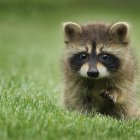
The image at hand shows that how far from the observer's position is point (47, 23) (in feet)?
91.0

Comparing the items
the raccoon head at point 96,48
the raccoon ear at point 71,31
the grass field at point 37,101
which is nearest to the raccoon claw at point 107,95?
the raccoon head at point 96,48

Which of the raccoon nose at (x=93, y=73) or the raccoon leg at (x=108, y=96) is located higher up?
the raccoon nose at (x=93, y=73)

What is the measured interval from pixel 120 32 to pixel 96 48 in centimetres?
50

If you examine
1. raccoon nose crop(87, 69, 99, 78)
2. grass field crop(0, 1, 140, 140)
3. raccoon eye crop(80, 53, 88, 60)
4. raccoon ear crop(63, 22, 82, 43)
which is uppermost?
raccoon ear crop(63, 22, 82, 43)

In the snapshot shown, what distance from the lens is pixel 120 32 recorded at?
809 cm

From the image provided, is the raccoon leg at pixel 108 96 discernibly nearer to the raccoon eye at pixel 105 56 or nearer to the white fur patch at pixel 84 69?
the white fur patch at pixel 84 69

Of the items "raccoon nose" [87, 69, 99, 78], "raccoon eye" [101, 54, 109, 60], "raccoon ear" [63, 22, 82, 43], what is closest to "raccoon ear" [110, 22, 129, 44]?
"raccoon eye" [101, 54, 109, 60]

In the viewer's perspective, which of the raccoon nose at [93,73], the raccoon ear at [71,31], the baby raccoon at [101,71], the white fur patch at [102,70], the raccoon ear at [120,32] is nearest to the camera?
the raccoon nose at [93,73]

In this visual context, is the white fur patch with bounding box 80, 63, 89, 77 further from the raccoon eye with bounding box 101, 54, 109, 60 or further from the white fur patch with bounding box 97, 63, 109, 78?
the raccoon eye with bounding box 101, 54, 109, 60

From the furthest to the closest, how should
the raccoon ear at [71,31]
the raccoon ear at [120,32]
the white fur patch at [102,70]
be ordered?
→ the raccoon ear at [71,31]
the raccoon ear at [120,32]
the white fur patch at [102,70]

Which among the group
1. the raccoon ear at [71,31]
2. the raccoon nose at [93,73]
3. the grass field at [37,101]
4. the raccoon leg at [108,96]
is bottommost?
the grass field at [37,101]

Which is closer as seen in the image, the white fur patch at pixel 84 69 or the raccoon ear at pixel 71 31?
the white fur patch at pixel 84 69

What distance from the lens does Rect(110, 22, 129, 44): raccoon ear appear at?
8.03 m

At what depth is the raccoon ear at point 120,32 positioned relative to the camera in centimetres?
803
